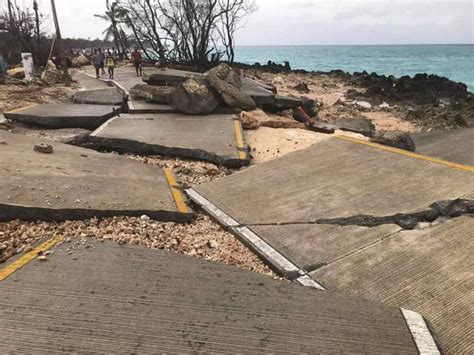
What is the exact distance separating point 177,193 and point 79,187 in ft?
3.26

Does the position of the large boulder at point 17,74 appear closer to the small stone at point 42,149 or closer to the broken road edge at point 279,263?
the small stone at point 42,149

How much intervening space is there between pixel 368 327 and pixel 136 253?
170 cm

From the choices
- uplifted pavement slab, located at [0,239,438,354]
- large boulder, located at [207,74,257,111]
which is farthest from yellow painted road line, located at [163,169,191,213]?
large boulder, located at [207,74,257,111]

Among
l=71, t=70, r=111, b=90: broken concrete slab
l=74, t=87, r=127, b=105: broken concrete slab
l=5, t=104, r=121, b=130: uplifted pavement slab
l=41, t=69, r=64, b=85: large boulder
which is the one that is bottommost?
l=5, t=104, r=121, b=130: uplifted pavement slab

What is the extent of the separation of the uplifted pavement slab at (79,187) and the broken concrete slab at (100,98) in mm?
4255

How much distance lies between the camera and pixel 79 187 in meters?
4.00

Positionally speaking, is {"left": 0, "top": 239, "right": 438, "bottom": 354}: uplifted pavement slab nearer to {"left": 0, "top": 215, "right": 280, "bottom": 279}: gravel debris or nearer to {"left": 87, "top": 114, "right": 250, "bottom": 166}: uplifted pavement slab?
{"left": 0, "top": 215, "right": 280, "bottom": 279}: gravel debris

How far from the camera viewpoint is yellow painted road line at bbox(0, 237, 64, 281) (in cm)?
278

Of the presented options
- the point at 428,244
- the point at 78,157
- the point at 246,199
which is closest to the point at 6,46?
the point at 78,157

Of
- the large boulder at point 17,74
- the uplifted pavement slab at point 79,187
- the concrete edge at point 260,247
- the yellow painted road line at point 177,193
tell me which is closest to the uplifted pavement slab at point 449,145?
the concrete edge at point 260,247

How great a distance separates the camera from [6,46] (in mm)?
25250

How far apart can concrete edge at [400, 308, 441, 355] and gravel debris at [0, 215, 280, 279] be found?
93 cm

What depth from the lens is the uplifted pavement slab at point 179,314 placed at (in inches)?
87.8

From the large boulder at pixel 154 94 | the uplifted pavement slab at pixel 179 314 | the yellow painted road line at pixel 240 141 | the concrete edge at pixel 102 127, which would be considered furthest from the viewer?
the large boulder at pixel 154 94
